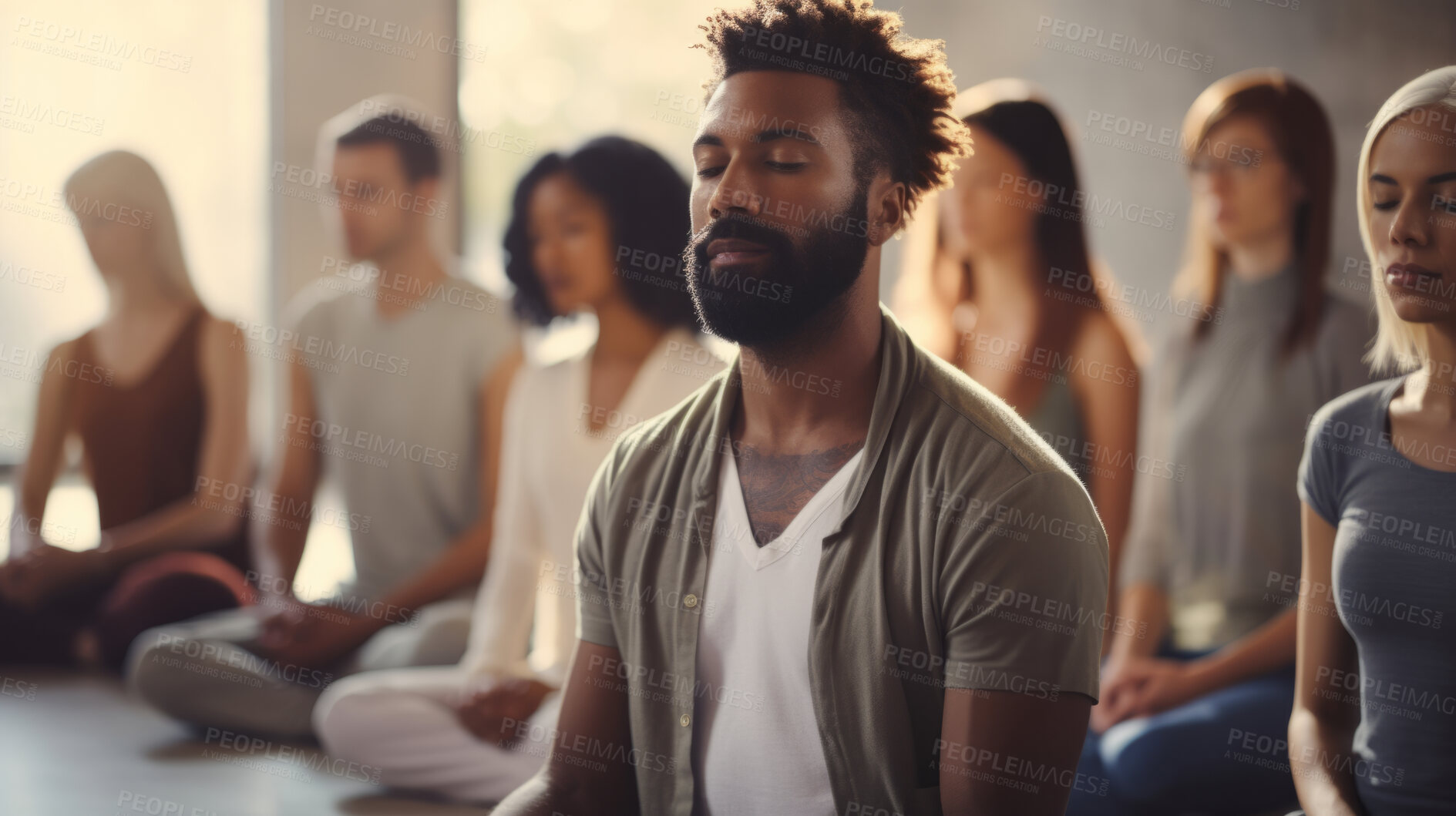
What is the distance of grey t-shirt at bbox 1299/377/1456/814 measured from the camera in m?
1.38

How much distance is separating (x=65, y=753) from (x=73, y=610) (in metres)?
0.80

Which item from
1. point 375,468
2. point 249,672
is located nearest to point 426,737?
point 249,672

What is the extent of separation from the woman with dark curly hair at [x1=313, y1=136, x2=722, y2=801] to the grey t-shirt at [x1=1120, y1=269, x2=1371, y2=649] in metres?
1.07

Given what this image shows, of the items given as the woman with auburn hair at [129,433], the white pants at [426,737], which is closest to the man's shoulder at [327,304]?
the woman with auburn hair at [129,433]

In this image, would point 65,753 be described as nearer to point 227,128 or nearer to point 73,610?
point 73,610

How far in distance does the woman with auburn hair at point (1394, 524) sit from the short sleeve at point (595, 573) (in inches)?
36.2

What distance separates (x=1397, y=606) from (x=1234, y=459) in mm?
1185

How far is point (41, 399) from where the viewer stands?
367cm

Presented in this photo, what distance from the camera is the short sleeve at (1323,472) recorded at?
4.92 ft

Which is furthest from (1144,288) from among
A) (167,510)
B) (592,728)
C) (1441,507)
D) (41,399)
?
(41,399)

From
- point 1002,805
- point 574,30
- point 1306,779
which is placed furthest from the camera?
point 574,30

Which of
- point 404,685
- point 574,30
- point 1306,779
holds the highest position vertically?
point 574,30

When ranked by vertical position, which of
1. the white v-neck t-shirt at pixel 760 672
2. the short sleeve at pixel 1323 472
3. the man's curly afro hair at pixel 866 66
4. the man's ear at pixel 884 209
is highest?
the man's curly afro hair at pixel 866 66

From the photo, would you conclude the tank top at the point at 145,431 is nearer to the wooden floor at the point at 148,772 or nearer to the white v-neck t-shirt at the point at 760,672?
the wooden floor at the point at 148,772
